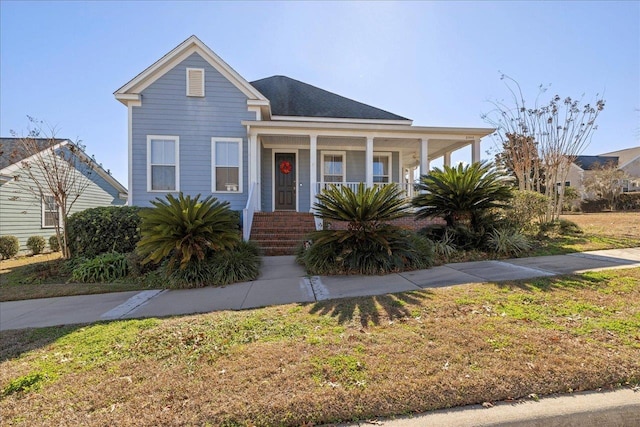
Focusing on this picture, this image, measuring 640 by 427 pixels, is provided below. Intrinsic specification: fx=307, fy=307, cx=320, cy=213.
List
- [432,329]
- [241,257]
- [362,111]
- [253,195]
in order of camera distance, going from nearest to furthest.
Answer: [432,329], [241,257], [253,195], [362,111]

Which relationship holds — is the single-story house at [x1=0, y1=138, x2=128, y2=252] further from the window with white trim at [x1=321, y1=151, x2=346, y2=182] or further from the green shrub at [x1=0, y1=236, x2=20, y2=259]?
the window with white trim at [x1=321, y1=151, x2=346, y2=182]

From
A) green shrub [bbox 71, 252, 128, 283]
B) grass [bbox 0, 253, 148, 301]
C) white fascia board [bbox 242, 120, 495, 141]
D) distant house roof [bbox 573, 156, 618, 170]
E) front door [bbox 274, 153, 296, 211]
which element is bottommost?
grass [bbox 0, 253, 148, 301]

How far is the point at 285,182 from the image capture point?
12.3 meters

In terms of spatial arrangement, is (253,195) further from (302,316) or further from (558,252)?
(558,252)

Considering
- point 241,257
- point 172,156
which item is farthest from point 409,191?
point 172,156

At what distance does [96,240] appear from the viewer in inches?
309

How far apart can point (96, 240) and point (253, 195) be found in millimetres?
4252

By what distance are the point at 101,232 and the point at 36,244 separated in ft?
23.5

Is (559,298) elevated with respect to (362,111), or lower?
lower

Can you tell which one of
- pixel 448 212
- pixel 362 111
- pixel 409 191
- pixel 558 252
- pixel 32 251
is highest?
pixel 362 111

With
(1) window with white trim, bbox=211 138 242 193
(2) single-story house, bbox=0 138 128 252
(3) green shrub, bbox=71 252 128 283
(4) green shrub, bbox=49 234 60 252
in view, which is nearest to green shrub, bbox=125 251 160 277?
(3) green shrub, bbox=71 252 128 283

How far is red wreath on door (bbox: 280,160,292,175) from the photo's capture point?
12.3m

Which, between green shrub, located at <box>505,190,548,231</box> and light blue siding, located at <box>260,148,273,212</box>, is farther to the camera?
light blue siding, located at <box>260,148,273,212</box>

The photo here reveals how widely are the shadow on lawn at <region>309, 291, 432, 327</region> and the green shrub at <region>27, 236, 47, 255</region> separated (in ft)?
45.0
